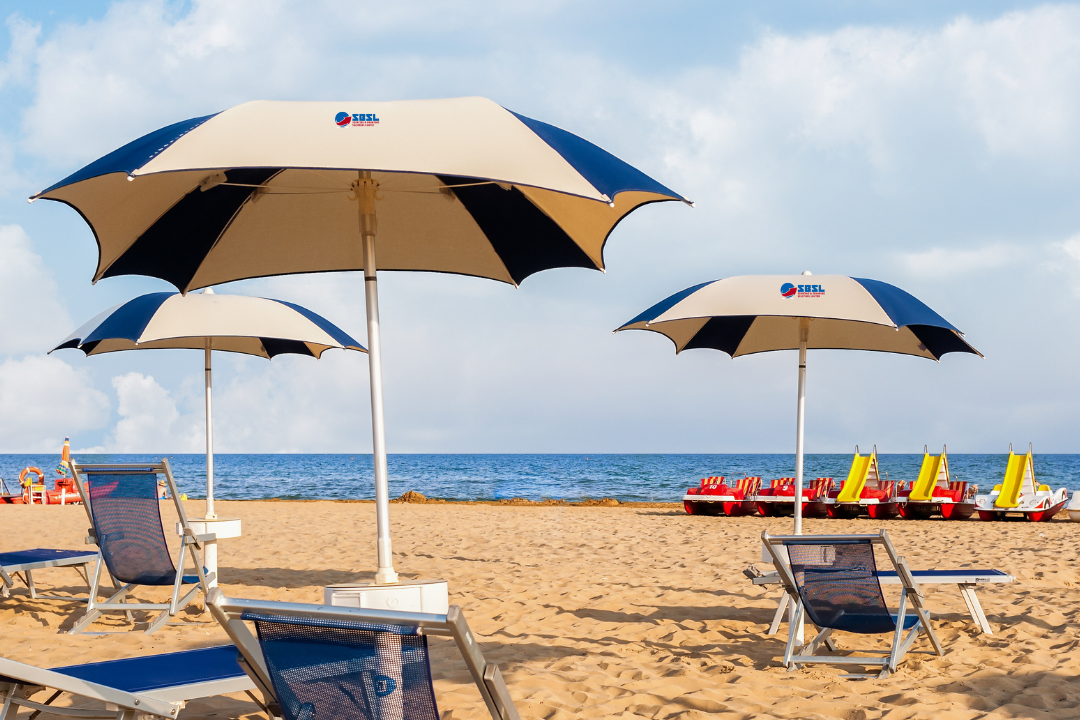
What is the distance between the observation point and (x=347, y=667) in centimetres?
195

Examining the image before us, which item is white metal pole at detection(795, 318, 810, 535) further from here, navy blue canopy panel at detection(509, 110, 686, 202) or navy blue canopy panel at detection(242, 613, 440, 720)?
navy blue canopy panel at detection(242, 613, 440, 720)

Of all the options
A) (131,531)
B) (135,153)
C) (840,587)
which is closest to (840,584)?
Result: (840,587)

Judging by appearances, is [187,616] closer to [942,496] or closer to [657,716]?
[657,716]

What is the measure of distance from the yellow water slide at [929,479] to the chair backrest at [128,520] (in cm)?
1353

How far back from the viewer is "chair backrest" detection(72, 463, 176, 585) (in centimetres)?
517

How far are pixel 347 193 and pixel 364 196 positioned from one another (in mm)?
745

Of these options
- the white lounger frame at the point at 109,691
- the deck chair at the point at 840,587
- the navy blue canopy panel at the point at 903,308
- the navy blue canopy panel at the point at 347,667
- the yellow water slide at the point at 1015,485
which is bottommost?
the yellow water slide at the point at 1015,485

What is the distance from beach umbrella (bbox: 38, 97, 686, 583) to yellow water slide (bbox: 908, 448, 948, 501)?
12.7 m

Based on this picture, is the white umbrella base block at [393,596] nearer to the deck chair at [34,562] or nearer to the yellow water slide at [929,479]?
the deck chair at [34,562]

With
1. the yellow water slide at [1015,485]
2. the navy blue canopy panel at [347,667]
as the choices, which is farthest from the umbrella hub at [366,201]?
the yellow water slide at [1015,485]

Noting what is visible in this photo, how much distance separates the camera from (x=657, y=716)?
3.58 metres

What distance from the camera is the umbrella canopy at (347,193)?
3.06 meters

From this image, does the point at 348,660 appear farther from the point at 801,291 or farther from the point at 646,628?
the point at 646,628

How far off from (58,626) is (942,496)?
14320mm
